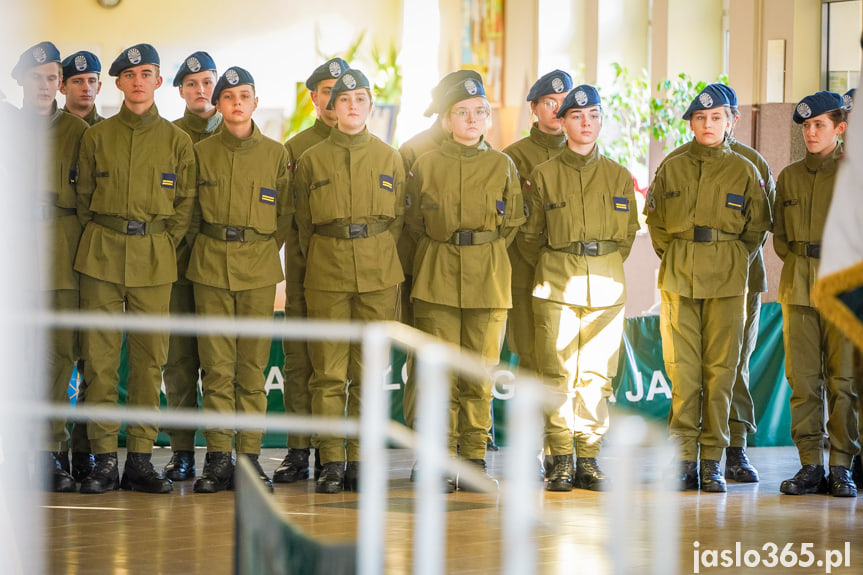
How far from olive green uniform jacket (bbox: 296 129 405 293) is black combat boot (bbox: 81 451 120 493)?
3.75 feet

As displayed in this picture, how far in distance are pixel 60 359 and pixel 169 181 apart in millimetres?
920

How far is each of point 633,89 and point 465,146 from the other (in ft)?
18.8

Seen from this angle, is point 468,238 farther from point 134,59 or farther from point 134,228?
point 134,59

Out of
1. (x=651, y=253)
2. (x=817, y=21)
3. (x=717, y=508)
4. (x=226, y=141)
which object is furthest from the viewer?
(x=651, y=253)

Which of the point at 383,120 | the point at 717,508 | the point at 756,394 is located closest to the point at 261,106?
the point at 383,120

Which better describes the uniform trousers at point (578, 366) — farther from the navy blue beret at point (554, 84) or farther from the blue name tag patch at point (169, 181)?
the blue name tag patch at point (169, 181)

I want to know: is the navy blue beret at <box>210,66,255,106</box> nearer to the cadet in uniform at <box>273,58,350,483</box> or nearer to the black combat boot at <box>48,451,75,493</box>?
the cadet in uniform at <box>273,58,350,483</box>

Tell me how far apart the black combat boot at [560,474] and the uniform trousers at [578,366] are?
0.11 ft

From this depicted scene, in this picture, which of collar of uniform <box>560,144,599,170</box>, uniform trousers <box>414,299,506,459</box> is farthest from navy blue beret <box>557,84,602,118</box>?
uniform trousers <box>414,299,506,459</box>

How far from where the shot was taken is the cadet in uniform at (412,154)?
5492 mm

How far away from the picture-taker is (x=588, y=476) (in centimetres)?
545

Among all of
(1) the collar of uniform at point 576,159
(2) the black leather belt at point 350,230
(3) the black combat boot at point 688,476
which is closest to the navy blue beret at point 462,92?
(1) the collar of uniform at point 576,159

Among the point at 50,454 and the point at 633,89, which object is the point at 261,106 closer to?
the point at 633,89

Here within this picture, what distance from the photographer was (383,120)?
12.6 metres
